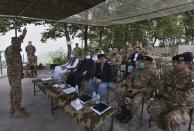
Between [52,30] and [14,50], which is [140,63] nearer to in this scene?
[14,50]

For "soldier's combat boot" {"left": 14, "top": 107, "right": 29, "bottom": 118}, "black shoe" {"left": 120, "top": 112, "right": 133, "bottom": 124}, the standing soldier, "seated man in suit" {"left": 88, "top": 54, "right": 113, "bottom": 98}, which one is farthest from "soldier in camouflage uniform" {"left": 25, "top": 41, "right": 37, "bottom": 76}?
"black shoe" {"left": 120, "top": 112, "right": 133, "bottom": 124}

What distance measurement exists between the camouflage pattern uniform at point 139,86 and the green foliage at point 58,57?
25.4 feet

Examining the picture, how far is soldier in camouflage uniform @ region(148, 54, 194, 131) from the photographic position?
2.80 metres

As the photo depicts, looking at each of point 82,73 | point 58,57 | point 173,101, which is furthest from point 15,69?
point 58,57

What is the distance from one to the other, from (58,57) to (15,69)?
7777mm

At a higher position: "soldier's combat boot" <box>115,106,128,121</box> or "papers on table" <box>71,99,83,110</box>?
"papers on table" <box>71,99,83,110</box>

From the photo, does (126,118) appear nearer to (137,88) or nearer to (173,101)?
(137,88)

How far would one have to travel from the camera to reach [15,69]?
391 centimetres

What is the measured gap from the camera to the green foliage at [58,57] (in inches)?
448

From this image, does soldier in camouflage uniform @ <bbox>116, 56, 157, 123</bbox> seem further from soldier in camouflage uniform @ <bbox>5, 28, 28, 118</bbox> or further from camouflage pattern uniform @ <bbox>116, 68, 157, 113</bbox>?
soldier in camouflage uniform @ <bbox>5, 28, 28, 118</bbox>

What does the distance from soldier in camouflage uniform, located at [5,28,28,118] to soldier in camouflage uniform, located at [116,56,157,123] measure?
80.3 inches

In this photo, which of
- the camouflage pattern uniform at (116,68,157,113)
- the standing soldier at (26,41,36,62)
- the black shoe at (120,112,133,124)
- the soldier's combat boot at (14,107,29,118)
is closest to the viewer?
the camouflage pattern uniform at (116,68,157,113)

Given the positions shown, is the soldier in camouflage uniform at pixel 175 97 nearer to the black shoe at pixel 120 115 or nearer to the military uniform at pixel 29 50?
the black shoe at pixel 120 115

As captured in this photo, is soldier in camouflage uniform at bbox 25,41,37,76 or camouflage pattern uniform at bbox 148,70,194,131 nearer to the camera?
camouflage pattern uniform at bbox 148,70,194,131
